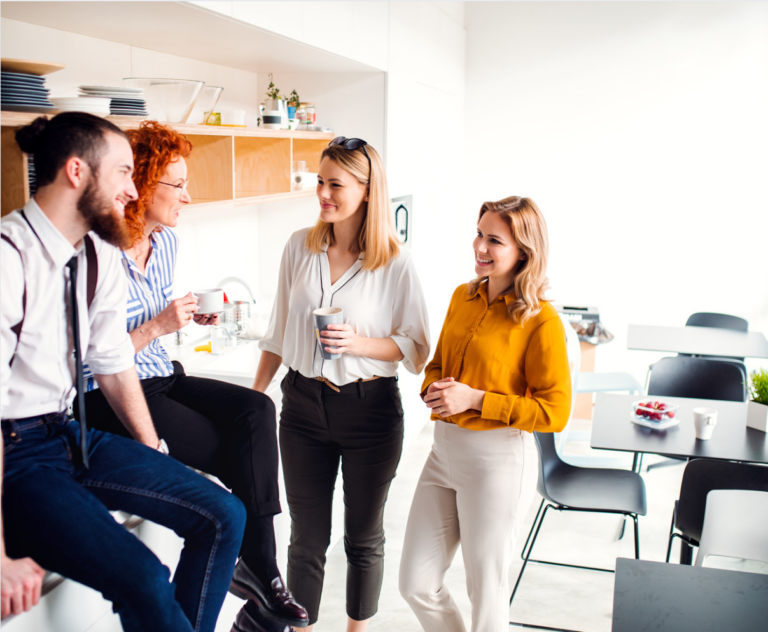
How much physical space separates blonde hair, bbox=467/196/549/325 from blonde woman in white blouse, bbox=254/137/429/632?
1.04 feet

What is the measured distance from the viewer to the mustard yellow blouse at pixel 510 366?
1.88m

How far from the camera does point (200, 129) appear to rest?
242 cm

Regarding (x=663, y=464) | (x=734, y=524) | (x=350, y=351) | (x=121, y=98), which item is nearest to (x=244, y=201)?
(x=121, y=98)

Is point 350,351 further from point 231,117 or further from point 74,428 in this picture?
point 231,117

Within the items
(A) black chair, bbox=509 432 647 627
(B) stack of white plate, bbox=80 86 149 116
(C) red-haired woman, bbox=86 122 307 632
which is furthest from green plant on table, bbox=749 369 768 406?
(B) stack of white plate, bbox=80 86 149 116

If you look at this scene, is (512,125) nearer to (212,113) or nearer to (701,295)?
(701,295)

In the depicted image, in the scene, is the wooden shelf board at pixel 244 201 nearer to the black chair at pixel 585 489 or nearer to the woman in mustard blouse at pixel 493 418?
the woman in mustard blouse at pixel 493 418

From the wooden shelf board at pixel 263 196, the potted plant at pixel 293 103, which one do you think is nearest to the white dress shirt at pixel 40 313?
the wooden shelf board at pixel 263 196

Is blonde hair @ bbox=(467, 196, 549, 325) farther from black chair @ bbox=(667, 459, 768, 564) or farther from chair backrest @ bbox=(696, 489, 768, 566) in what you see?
black chair @ bbox=(667, 459, 768, 564)

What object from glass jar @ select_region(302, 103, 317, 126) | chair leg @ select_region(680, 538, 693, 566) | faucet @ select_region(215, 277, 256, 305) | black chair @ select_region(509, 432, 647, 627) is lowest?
chair leg @ select_region(680, 538, 693, 566)

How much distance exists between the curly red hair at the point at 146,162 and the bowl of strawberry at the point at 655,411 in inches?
85.3

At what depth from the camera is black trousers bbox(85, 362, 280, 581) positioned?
1725 millimetres

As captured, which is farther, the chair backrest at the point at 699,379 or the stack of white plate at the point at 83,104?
the chair backrest at the point at 699,379

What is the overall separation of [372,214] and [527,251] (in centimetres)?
47
